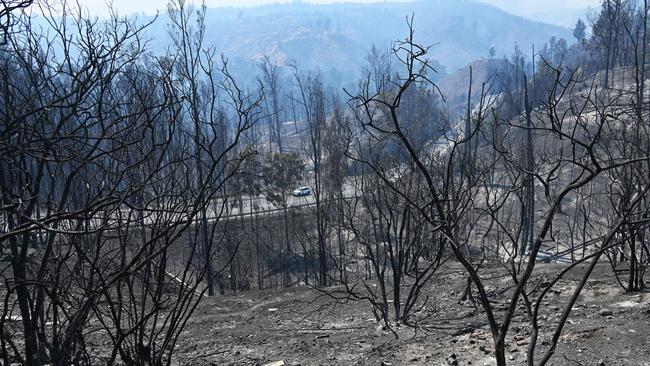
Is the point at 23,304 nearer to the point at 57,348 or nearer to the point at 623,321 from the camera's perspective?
the point at 57,348

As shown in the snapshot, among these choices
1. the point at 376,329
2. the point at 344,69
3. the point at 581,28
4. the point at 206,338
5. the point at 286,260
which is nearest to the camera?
the point at 376,329

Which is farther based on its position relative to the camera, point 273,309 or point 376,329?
point 273,309

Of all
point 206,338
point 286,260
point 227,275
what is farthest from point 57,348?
point 286,260

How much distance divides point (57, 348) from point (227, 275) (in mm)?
17845

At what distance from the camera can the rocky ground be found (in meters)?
4.66

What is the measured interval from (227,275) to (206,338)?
13106mm

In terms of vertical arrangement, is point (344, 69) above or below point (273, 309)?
above

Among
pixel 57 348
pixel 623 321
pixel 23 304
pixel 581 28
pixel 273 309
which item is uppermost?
pixel 581 28

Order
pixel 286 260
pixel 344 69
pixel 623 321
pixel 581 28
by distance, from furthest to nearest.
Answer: pixel 344 69 → pixel 581 28 → pixel 286 260 → pixel 623 321

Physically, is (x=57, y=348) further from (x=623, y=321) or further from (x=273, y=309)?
(x=273, y=309)

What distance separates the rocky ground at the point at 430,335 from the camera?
15.3 ft

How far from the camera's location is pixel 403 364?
483 cm

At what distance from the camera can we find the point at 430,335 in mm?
5785

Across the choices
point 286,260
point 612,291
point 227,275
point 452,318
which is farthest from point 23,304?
point 286,260
